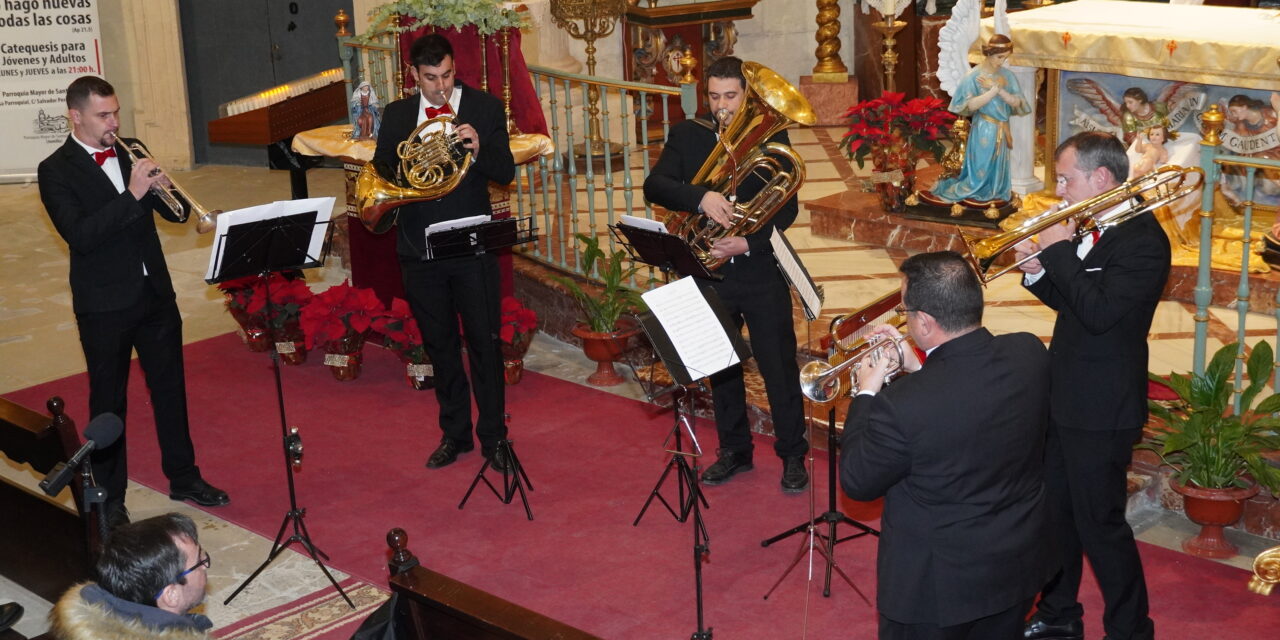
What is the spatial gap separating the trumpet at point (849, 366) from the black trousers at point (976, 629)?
645 millimetres

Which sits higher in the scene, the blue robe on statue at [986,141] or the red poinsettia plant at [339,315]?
the blue robe on statue at [986,141]

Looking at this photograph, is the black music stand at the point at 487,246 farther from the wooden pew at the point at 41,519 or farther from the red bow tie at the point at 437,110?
the wooden pew at the point at 41,519

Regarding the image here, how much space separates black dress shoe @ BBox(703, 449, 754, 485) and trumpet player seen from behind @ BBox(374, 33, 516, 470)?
902 millimetres

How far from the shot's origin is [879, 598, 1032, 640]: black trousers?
3600mm

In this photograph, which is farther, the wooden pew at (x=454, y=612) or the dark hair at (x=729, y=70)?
the dark hair at (x=729, y=70)

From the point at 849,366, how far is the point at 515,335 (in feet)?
12.6

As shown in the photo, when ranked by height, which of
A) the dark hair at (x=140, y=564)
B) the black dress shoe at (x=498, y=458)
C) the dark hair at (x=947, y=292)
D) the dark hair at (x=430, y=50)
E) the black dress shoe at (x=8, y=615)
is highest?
the dark hair at (x=430, y=50)

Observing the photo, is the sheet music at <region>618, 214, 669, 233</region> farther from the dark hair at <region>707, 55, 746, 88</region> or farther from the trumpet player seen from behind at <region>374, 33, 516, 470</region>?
the trumpet player seen from behind at <region>374, 33, 516, 470</region>

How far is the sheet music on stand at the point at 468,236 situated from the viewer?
5.64 m

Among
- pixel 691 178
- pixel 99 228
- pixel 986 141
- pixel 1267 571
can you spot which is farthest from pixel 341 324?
pixel 1267 571

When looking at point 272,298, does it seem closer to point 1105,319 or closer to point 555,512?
point 555,512

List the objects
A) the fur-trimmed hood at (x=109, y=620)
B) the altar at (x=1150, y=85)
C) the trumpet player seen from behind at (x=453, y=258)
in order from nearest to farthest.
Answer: the fur-trimmed hood at (x=109, y=620)
the trumpet player seen from behind at (x=453, y=258)
the altar at (x=1150, y=85)

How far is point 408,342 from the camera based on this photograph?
7.49 metres

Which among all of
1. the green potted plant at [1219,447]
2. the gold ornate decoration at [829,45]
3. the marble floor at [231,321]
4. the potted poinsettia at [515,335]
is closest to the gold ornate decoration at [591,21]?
the marble floor at [231,321]
